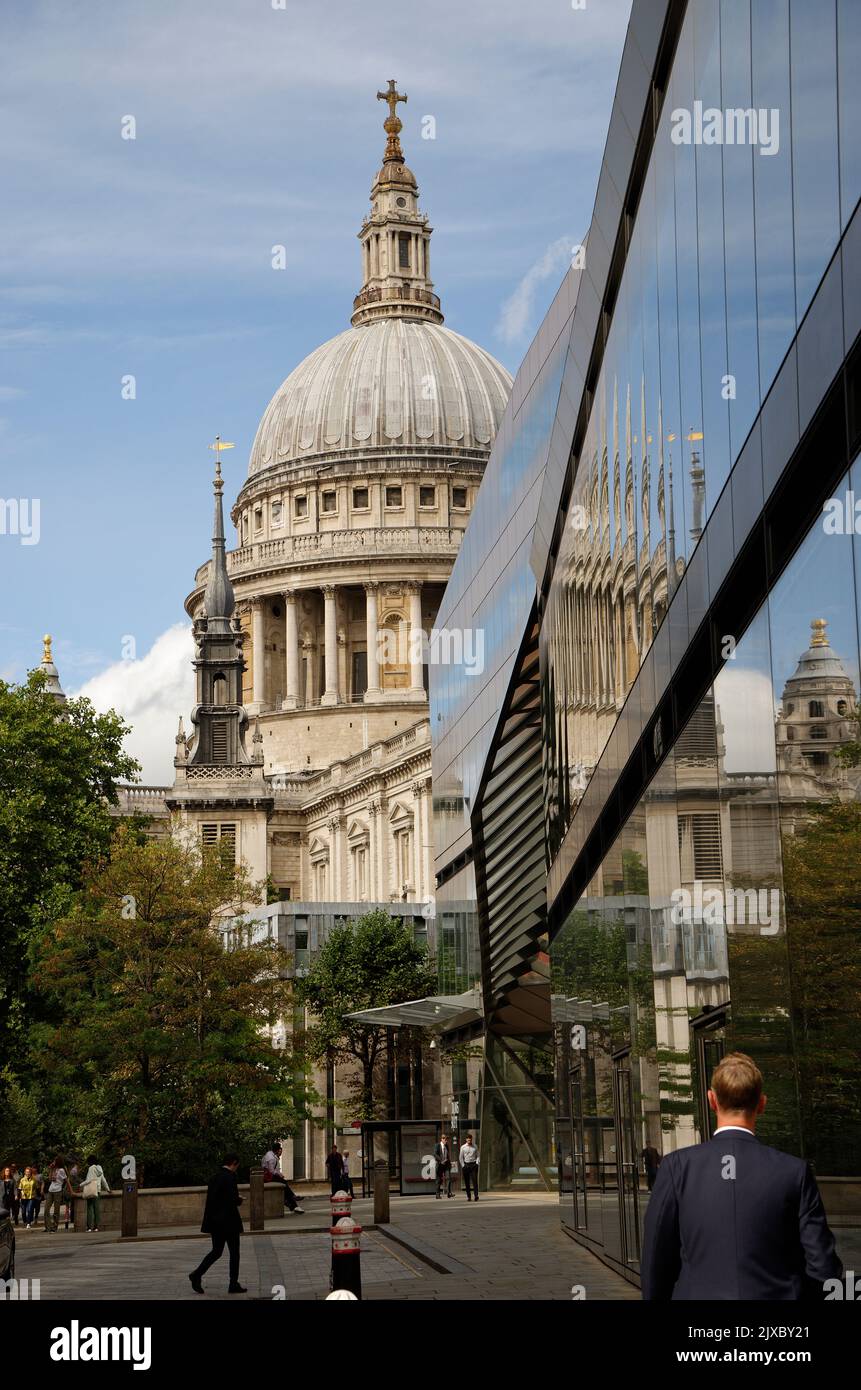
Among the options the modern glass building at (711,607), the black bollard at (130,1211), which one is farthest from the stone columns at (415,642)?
the modern glass building at (711,607)

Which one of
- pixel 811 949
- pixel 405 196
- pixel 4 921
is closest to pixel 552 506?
pixel 811 949

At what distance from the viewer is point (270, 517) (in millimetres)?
142875

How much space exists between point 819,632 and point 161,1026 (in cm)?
3624

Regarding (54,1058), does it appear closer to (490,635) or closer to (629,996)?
(490,635)

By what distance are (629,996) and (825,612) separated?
1062 cm

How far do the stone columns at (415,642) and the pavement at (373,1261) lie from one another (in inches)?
3390

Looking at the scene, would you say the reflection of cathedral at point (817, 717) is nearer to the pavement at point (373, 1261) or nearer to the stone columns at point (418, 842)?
the pavement at point (373, 1261)

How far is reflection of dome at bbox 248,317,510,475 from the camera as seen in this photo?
13988 cm

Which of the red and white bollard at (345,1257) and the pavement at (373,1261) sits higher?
the red and white bollard at (345,1257)

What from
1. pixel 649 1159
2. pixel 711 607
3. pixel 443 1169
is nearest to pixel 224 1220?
pixel 649 1159

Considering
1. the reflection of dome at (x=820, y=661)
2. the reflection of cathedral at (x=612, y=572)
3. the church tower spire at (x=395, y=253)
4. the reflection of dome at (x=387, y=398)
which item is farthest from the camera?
the church tower spire at (x=395, y=253)

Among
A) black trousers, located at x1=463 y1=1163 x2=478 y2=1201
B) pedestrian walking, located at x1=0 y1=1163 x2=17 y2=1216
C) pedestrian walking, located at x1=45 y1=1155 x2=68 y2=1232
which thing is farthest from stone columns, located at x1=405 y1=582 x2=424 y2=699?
black trousers, located at x1=463 y1=1163 x2=478 y2=1201

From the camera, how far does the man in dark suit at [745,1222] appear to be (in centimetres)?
690
